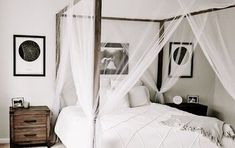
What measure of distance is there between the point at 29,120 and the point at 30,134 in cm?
21

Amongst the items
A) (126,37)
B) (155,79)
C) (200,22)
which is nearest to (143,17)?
(126,37)

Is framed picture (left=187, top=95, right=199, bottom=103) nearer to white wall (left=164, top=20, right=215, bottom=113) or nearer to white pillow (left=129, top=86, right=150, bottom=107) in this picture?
white wall (left=164, top=20, right=215, bottom=113)

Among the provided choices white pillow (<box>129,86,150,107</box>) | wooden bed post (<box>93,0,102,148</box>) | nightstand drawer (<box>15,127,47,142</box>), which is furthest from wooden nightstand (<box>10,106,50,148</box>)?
wooden bed post (<box>93,0,102,148</box>)

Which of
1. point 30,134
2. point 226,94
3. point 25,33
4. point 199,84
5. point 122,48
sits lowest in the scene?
point 30,134

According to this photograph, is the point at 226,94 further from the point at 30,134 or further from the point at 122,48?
the point at 30,134

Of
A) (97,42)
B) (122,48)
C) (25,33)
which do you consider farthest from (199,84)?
(97,42)

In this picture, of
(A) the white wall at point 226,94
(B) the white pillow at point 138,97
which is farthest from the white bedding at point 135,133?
(A) the white wall at point 226,94

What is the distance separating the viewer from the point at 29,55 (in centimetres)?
464

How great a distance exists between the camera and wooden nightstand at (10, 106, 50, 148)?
4270mm

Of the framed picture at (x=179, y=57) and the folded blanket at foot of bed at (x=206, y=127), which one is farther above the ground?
the framed picture at (x=179, y=57)

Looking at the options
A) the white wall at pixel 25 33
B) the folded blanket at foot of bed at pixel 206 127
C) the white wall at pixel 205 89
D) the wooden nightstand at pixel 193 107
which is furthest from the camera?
the white wall at pixel 205 89

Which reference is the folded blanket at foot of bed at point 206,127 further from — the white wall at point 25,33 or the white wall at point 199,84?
the white wall at point 25,33

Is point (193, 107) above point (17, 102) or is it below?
below

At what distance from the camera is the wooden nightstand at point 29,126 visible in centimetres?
427
